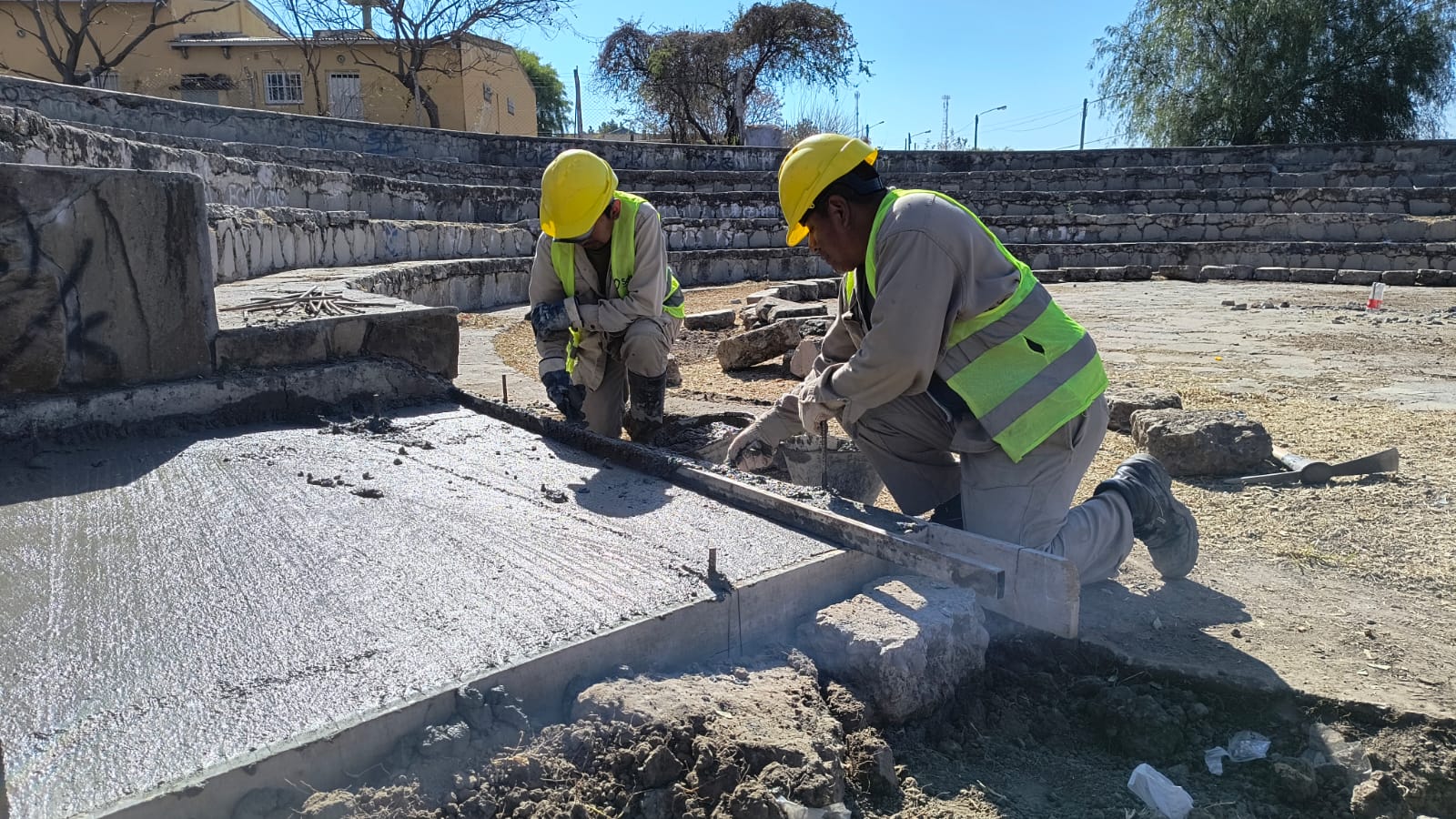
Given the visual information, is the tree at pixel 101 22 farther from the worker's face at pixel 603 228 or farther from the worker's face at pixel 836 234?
the worker's face at pixel 836 234

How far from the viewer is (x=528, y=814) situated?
4.76ft

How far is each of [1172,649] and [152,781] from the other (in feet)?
6.93

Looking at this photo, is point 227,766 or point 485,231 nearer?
point 227,766

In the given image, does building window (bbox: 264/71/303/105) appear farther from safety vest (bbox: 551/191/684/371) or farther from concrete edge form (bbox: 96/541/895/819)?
concrete edge form (bbox: 96/541/895/819)

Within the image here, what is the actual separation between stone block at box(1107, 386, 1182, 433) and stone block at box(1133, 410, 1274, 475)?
24.9 inches

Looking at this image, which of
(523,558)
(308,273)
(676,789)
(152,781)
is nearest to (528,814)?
(676,789)

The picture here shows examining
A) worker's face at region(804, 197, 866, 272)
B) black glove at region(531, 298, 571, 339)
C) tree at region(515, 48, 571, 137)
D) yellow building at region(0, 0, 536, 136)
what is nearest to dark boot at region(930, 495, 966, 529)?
worker's face at region(804, 197, 866, 272)

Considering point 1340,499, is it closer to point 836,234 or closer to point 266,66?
point 836,234

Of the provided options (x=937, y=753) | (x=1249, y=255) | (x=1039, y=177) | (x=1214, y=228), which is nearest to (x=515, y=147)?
(x=1039, y=177)

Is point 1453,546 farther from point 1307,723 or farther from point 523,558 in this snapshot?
point 523,558

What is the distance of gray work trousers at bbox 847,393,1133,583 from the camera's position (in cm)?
232

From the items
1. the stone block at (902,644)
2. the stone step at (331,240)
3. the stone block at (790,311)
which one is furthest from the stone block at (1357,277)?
the stone block at (902,644)

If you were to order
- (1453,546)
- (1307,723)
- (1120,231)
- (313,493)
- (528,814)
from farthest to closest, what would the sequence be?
(1120,231) → (1453,546) → (313,493) → (1307,723) → (528,814)

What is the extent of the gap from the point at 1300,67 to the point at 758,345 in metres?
19.2
